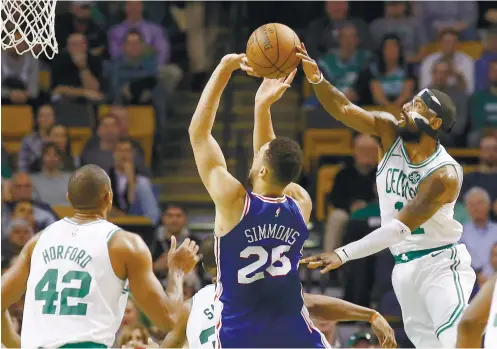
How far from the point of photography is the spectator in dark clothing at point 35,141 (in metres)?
12.6

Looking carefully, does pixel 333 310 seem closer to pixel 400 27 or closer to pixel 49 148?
pixel 49 148

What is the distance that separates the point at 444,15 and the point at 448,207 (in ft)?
23.4

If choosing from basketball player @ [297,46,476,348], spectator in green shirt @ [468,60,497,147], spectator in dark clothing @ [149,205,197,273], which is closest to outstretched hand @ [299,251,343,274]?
basketball player @ [297,46,476,348]

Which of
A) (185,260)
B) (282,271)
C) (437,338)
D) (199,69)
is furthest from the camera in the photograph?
(199,69)

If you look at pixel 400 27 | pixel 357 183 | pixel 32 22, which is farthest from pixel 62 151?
pixel 400 27

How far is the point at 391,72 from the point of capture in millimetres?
13117

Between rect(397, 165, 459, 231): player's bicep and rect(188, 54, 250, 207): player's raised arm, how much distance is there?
156 centimetres

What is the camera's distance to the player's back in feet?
18.9

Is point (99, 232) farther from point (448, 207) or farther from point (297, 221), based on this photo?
point (448, 207)

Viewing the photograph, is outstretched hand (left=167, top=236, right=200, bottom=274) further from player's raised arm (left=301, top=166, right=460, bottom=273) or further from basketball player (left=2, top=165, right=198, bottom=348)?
player's raised arm (left=301, top=166, right=460, bottom=273)

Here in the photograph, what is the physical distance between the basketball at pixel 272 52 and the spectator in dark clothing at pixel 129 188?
18.2 feet

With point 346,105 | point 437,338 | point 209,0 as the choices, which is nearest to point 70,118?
point 209,0

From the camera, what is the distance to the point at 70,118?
43.1 feet

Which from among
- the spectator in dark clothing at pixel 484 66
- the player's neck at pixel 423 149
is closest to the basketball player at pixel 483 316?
the player's neck at pixel 423 149
